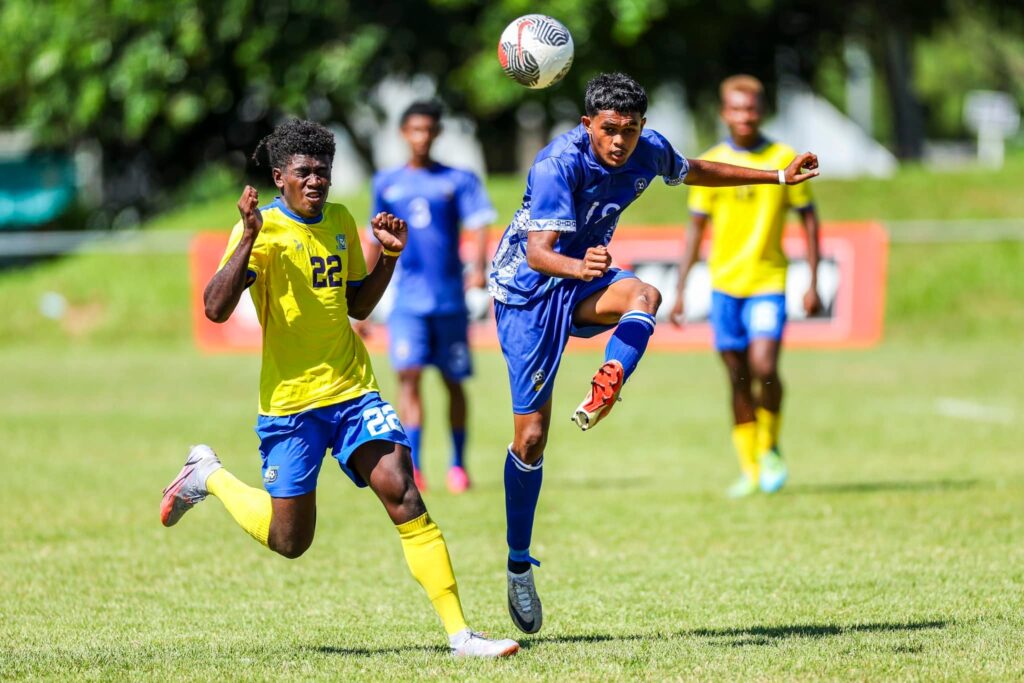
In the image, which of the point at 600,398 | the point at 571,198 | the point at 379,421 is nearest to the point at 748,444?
the point at 571,198

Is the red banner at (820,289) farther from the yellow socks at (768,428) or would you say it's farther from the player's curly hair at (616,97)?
the player's curly hair at (616,97)

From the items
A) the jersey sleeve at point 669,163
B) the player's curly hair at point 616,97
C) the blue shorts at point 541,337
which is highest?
the player's curly hair at point 616,97

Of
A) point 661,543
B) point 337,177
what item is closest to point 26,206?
point 337,177

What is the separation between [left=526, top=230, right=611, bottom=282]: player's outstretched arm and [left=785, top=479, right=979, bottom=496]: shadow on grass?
4750 mm

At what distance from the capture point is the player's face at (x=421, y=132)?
10.6 meters

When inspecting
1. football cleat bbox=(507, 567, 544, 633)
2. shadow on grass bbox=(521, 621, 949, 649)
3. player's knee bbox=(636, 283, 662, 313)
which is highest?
player's knee bbox=(636, 283, 662, 313)

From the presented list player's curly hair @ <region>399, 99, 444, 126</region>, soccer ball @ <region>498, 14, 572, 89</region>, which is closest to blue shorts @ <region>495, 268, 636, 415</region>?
soccer ball @ <region>498, 14, 572, 89</region>

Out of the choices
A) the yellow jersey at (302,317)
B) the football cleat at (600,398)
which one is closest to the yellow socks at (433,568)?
the yellow jersey at (302,317)

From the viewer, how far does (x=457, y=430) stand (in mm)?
11109

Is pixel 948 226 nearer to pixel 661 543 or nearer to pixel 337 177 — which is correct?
pixel 661 543

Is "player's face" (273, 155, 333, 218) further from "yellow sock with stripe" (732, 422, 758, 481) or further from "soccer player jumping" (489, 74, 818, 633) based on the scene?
"yellow sock with stripe" (732, 422, 758, 481)

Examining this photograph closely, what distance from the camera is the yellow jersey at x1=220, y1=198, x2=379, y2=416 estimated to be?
6.05 m

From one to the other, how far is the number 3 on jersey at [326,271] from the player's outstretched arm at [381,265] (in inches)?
5.7

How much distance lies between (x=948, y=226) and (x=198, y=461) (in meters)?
19.3
